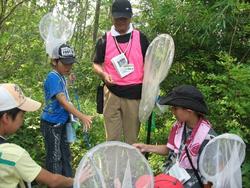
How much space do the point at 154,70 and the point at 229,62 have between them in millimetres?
779

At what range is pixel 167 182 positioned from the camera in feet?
9.65

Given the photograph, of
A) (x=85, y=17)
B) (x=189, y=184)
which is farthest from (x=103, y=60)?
(x=85, y=17)

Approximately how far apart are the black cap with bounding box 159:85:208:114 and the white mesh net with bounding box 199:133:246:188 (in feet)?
1.00

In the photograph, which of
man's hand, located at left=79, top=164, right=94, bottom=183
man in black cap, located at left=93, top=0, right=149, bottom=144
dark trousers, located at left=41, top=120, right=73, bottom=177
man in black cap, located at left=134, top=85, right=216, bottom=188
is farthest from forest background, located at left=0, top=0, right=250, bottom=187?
man's hand, located at left=79, top=164, right=94, bottom=183

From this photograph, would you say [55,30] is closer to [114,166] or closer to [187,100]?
[187,100]

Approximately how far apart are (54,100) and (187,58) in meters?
1.68

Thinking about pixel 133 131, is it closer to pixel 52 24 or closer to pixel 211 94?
pixel 211 94

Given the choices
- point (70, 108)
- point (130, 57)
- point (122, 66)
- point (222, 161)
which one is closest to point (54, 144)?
point (70, 108)

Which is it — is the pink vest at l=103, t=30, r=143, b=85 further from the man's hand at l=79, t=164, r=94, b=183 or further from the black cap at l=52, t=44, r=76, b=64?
the man's hand at l=79, t=164, r=94, b=183

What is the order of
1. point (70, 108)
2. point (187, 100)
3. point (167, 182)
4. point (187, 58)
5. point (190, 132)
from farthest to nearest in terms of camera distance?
point (187, 58), point (70, 108), point (190, 132), point (187, 100), point (167, 182)

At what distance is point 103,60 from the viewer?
4.39 meters

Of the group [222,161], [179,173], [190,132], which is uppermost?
[190,132]

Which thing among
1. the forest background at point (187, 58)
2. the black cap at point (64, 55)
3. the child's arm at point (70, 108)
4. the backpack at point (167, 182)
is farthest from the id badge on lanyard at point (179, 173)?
the black cap at point (64, 55)

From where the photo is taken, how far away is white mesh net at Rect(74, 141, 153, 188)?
2613 mm
